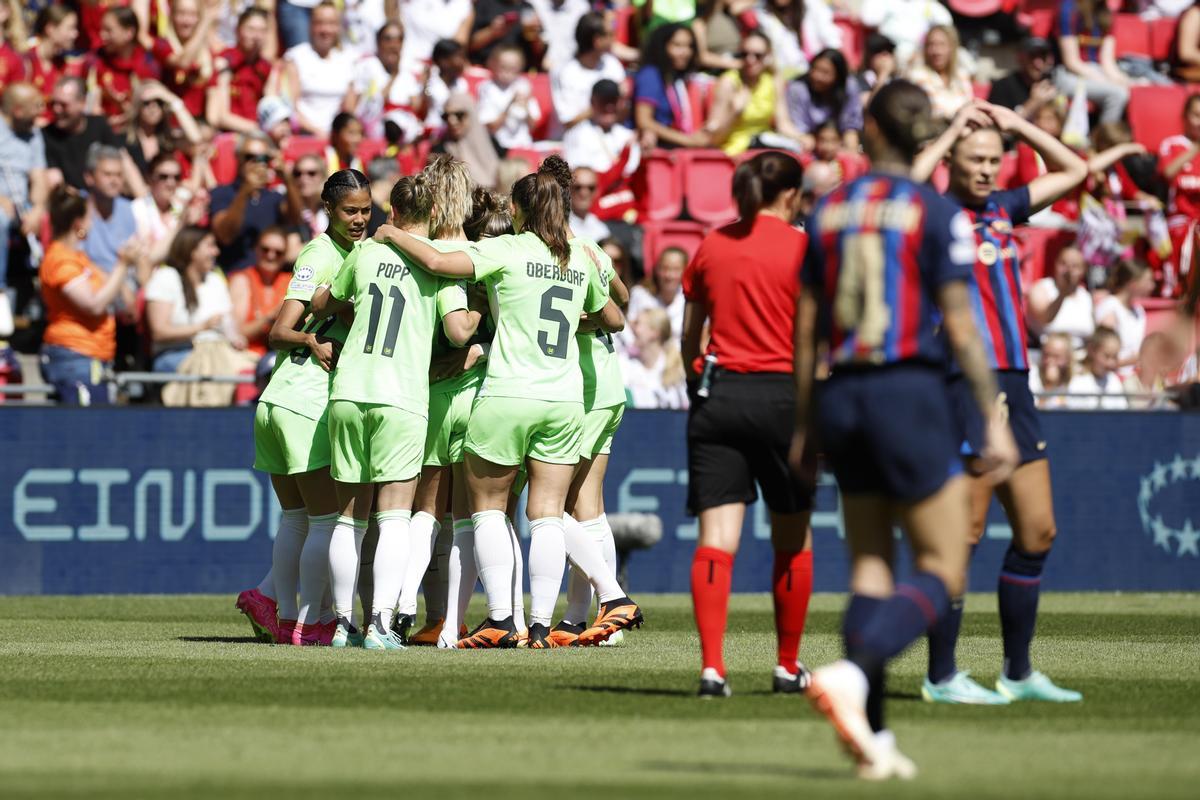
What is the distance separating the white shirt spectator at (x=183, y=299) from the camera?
16156 mm

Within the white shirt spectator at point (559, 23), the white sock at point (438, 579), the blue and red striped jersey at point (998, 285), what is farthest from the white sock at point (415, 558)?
the white shirt spectator at point (559, 23)

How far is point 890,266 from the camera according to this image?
20.9 ft

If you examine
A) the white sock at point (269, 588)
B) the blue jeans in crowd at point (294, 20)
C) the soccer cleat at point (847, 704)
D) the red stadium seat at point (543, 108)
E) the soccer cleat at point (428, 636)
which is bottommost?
the soccer cleat at point (428, 636)

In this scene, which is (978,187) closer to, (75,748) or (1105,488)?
(75,748)

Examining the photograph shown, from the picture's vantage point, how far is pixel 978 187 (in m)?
8.45

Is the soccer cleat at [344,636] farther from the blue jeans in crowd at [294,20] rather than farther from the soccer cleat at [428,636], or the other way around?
the blue jeans in crowd at [294,20]

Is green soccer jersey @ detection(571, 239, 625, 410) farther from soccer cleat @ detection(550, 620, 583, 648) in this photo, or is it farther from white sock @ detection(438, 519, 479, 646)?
soccer cleat @ detection(550, 620, 583, 648)

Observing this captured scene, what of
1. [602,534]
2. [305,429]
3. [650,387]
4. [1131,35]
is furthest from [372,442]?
[1131,35]

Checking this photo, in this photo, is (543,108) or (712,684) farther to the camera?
(543,108)

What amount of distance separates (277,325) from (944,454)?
5304mm

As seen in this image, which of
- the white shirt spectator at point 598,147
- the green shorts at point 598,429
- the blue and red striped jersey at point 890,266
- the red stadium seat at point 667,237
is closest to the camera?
the blue and red striped jersey at point 890,266

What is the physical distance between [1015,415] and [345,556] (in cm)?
380

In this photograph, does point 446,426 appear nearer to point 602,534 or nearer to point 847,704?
point 602,534

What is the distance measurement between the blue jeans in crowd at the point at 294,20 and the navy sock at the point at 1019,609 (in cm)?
1344
